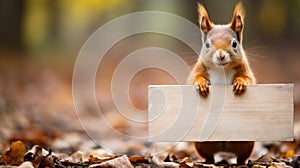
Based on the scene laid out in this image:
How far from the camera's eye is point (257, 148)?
4.00 meters

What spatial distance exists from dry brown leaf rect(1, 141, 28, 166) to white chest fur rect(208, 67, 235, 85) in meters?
1.01

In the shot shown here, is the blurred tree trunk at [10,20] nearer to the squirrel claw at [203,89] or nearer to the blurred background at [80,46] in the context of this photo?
the blurred background at [80,46]

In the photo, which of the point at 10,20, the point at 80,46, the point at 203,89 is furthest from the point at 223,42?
the point at 80,46

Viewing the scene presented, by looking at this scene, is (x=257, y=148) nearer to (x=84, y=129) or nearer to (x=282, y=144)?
(x=282, y=144)

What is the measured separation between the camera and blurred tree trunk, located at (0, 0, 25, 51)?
10.4 meters

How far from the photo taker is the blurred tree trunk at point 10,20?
1035 cm

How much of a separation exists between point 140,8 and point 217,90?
10058mm

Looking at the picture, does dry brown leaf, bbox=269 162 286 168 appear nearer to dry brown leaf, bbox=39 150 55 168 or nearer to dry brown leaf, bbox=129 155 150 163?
dry brown leaf, bbox=129 155 150 163

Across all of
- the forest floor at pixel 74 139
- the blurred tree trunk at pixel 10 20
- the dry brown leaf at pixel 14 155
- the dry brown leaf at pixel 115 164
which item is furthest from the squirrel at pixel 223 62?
the blurred tree trunk at pixel 10 20

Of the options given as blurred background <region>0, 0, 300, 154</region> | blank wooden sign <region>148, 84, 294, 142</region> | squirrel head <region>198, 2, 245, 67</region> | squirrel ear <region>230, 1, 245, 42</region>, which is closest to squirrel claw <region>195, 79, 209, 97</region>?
blank wooden sign <region>148, 84, 294, 142</region>

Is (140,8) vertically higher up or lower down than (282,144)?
higher up

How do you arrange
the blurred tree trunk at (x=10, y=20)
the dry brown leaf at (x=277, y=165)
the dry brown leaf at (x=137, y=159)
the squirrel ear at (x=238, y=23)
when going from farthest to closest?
1. the blurred tree trunk at (x=10, y=20)
2. the squirrel ear at (x=238, y=23)
3. the dry brown leaf at (x=137, y=159)
4. the dry brown leaf at (x=277, y=165)


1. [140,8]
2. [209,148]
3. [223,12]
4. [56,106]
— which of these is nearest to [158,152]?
[209,148]

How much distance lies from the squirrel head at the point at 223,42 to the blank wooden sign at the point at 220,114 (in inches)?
8.5
